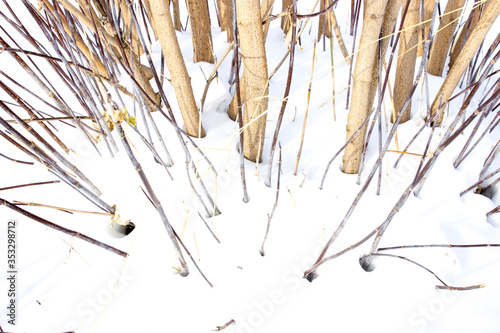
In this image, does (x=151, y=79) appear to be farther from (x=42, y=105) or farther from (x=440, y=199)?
(x=440, y=199)

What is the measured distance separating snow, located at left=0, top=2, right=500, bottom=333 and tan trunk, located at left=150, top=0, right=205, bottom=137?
3.6 inches

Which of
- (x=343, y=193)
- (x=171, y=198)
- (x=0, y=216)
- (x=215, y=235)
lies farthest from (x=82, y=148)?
(x=343, y=193)

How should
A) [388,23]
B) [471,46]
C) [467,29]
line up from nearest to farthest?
1. [388,23]
2. [471,46]
3. [467,29]

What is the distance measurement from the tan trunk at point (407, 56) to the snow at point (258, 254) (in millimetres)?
176

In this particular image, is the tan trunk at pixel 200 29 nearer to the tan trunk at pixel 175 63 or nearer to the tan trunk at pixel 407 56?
the tan trunk at pixel 175 63

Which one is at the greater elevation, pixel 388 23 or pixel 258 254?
pixel 388 23

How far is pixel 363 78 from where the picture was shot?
906 millimetres

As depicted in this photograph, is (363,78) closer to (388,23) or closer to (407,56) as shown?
(388,23)

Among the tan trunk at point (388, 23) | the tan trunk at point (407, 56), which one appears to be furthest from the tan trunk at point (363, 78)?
the tan trunk at point (407, 56)

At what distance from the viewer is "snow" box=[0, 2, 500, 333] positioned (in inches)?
31.3

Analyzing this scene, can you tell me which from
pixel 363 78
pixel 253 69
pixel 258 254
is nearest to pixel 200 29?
pixel 253 69

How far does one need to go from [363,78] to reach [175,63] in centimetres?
55

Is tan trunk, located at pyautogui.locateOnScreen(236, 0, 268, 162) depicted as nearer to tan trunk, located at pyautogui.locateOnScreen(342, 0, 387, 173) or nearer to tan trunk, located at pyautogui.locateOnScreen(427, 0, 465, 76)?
tan trunk, located at pyautogui.locateOnScreen(342, 0, 387, 173)

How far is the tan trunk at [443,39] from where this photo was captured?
1.21 metres
